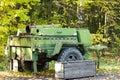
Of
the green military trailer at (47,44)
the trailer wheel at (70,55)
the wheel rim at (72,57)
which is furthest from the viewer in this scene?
the wheel rim at (72,57)

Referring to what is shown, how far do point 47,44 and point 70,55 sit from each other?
3.34 feet

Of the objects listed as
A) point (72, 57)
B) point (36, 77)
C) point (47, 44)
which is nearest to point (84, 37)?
point (72, 57)

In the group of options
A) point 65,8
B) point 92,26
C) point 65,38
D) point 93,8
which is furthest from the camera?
point 92,26

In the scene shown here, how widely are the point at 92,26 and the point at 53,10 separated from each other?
712 cm

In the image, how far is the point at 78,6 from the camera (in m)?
23.0

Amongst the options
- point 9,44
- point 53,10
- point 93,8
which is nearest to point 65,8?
point 53,10

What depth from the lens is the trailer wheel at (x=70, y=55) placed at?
1363 cm

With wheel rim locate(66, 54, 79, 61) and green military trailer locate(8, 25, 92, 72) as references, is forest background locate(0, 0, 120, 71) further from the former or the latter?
wheel rim locate(66, 54, 79, 61)

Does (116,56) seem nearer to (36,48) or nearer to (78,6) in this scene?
(78,6)

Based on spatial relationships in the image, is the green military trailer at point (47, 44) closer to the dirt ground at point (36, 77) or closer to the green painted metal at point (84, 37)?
the green painted metal at point (84, 37)

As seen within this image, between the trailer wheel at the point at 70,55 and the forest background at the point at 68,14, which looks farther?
the forest background at the point at 68,14

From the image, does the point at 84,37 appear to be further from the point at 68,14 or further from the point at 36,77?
the point at 68,14

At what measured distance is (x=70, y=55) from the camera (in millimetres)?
13859

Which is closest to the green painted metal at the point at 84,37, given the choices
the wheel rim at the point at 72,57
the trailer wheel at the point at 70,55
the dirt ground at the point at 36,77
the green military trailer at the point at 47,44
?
the green military trailer at the point at 47,44
